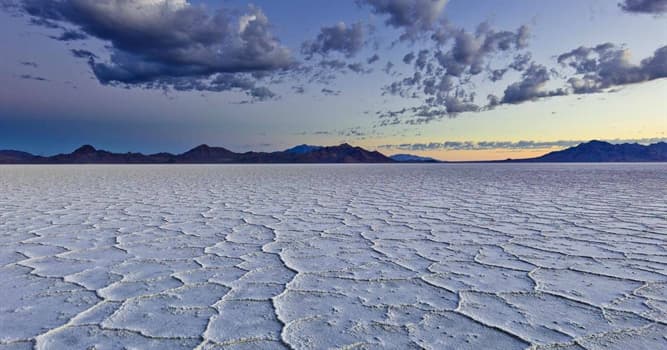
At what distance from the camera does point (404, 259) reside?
9.56 ft

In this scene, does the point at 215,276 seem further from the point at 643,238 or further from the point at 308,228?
the point at 643,238

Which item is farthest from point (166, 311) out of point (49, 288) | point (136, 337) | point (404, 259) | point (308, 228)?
point (308, 228)

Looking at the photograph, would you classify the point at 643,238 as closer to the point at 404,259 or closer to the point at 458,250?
the point at 458,250

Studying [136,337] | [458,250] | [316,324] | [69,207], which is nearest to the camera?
[136,337]

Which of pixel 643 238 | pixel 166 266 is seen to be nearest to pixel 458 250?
pixel 643 238

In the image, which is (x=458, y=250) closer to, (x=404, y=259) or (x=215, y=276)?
(x=404, y=259)

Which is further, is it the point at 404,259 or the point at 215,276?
the point at 404,259

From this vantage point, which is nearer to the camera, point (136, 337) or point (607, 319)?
point (136, 337)

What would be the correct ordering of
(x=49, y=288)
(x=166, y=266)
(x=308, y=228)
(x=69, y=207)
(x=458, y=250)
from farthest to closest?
1. (x=69, y=207)
2. (x=308, y=228)
3. (x=458, y=250)
4. (x=166, y=266)
5. (x=49, y=288)

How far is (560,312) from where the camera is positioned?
1.93m

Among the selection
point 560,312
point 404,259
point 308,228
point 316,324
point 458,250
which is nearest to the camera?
point 316,324

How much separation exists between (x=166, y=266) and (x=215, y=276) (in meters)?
0.42

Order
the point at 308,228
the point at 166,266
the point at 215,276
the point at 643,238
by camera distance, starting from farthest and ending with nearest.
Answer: the point at 308,228 → the point at 643,238 → the point at 166,266 → the point at 215,276

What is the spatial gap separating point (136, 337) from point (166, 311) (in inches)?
10.8
